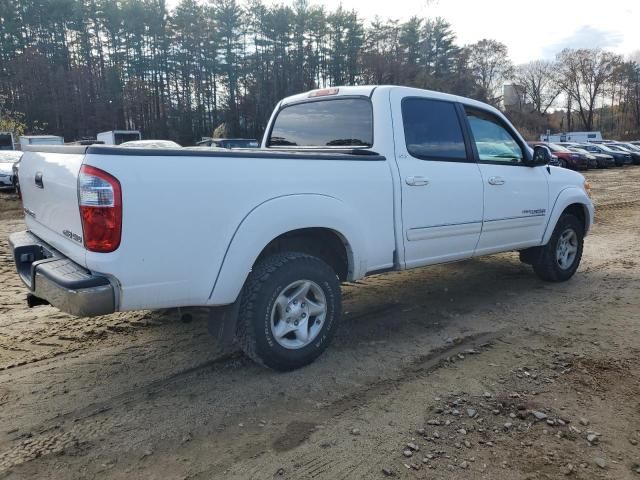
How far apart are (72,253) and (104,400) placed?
0.99 metres

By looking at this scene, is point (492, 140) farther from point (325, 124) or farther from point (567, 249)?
point (567, 249)

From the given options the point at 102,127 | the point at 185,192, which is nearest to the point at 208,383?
the point at 185,192

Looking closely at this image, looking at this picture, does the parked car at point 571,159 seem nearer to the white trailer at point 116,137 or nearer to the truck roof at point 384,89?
the truck roof at point 384,89

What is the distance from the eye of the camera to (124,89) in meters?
53.4

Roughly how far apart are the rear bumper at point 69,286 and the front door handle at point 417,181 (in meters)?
2.39

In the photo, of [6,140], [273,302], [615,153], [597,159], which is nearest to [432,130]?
[273,302]

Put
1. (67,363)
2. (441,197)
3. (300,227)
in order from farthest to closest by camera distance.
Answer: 1. (441,197)
2. (67,363)
3. (300,227)

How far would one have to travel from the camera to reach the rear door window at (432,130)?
4.30 m

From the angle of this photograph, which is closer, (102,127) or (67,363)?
(67,363)

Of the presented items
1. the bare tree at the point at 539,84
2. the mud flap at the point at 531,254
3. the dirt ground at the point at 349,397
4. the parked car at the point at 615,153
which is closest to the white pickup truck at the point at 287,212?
the dirt ground at the point at 349,397

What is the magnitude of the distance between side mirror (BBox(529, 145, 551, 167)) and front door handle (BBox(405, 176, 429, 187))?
5.86ft

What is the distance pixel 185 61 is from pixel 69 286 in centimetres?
5654

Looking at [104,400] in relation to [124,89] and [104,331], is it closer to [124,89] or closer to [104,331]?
[104,331]

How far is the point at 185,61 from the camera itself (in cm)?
5434
